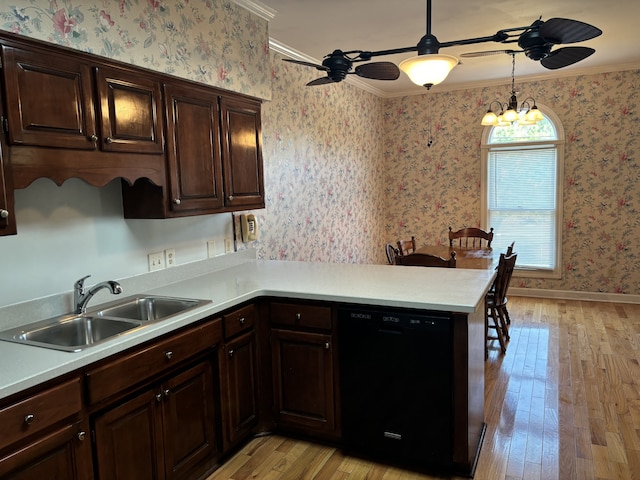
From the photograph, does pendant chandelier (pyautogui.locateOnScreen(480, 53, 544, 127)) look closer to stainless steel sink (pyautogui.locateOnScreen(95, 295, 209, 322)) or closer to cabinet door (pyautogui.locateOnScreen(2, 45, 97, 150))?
stainless steel sink (pyautogui.locateOnScreen(95, 295, 209, 322))

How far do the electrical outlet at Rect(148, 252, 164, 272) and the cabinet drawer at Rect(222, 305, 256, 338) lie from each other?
62 cm

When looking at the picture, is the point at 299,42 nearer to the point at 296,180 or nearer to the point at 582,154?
the point at 296,180

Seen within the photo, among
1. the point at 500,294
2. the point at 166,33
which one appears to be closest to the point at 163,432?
the point at 166,33

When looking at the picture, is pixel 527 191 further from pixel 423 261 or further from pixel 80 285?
pixel 80 285

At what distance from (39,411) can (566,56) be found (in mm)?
2883

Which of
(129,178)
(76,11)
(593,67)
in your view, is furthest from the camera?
(593,67)

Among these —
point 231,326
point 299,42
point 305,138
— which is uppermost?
point 299,42

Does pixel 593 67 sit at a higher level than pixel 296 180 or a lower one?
higher

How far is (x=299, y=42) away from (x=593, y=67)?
3590mm

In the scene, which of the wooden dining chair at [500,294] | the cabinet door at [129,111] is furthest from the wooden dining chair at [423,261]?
the cabinet door at [129,111]

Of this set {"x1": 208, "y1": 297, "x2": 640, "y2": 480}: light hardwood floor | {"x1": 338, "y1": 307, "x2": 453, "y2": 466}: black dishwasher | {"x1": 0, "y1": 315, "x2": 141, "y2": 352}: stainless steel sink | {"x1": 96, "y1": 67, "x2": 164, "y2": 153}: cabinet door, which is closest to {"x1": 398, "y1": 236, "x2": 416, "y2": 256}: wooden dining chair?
{"x1": 208, "y1": 297, "x2": 640, "y2": 480}: light hardwood floor

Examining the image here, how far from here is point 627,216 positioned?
18.2 ft

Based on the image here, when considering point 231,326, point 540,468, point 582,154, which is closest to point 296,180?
point 231,326

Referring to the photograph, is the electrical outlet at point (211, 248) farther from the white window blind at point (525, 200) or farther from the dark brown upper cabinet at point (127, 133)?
the white window blind at point (525, 200)
